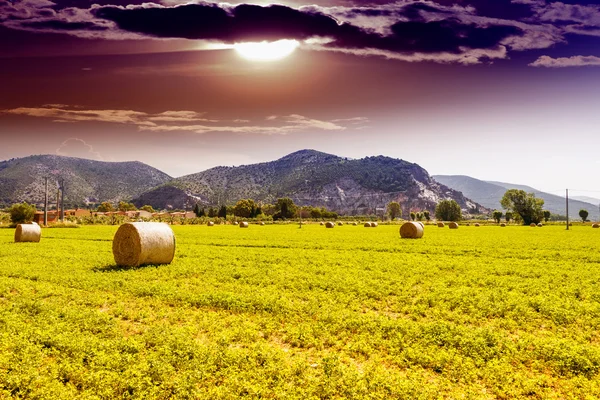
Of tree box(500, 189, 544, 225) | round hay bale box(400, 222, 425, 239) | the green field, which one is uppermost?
tree box(500, 189, 544, 225)

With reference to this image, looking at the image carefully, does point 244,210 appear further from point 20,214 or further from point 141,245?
point 141,245

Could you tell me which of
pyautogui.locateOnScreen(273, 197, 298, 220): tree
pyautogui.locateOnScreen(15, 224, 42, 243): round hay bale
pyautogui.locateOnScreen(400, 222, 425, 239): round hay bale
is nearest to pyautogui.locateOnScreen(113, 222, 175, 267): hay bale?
pyautogui.locateOnScreen(15, 224, 42, 243): round hay bale

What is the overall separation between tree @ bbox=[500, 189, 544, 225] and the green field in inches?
5407

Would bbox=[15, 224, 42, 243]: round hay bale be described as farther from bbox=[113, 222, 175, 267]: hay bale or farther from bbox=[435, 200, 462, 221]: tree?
bbox=[435, 200, 462, 221]: tree

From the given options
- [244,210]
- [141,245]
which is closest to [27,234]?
[141,245]

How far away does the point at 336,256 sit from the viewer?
2548cm

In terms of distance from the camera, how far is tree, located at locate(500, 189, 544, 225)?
137m

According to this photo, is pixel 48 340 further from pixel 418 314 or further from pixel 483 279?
pixel 483 279

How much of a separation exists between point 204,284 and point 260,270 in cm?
381

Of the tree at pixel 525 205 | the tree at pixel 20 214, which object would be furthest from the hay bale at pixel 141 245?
the tree at pixel 525 205

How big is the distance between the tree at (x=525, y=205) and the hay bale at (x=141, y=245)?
462 ft

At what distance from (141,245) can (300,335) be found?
14.1m

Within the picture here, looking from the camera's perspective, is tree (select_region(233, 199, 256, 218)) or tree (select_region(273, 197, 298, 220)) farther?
tree (select_region(233, 199, 256, 218))

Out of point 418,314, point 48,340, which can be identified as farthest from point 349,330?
point 48,340
